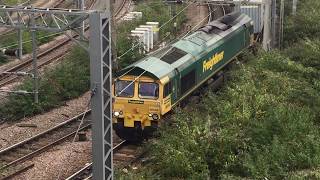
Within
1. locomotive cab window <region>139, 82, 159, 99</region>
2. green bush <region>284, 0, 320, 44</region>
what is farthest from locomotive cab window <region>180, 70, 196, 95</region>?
green bush <region>284, 0, 320, 44</region>

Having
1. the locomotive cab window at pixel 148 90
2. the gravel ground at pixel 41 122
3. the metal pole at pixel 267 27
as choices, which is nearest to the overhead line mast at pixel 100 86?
the locomotive cab window at pixel 148 90

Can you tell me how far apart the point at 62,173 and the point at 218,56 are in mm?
10460

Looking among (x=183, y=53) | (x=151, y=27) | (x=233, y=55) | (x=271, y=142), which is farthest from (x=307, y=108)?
(x=151, y=27)

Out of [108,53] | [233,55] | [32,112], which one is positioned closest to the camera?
[108,53]

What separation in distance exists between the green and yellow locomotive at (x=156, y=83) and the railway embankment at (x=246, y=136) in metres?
0.72

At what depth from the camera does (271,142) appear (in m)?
17.7

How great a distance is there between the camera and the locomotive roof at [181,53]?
63.2 feet

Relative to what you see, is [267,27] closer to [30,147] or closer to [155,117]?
[155,117]

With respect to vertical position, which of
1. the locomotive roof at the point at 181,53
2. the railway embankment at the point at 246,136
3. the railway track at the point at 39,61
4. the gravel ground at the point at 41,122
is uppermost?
the locomotive roof at the point at 181,53

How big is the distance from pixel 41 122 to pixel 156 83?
21.4 ft

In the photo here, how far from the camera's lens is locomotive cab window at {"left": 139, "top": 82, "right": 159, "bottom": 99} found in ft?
62.2

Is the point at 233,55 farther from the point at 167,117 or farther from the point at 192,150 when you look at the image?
the point at 192,150

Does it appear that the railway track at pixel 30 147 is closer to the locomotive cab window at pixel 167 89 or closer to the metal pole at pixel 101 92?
the locomotive cab window at pixel 167 89

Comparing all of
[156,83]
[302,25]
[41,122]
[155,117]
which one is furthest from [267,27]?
[155,117]
